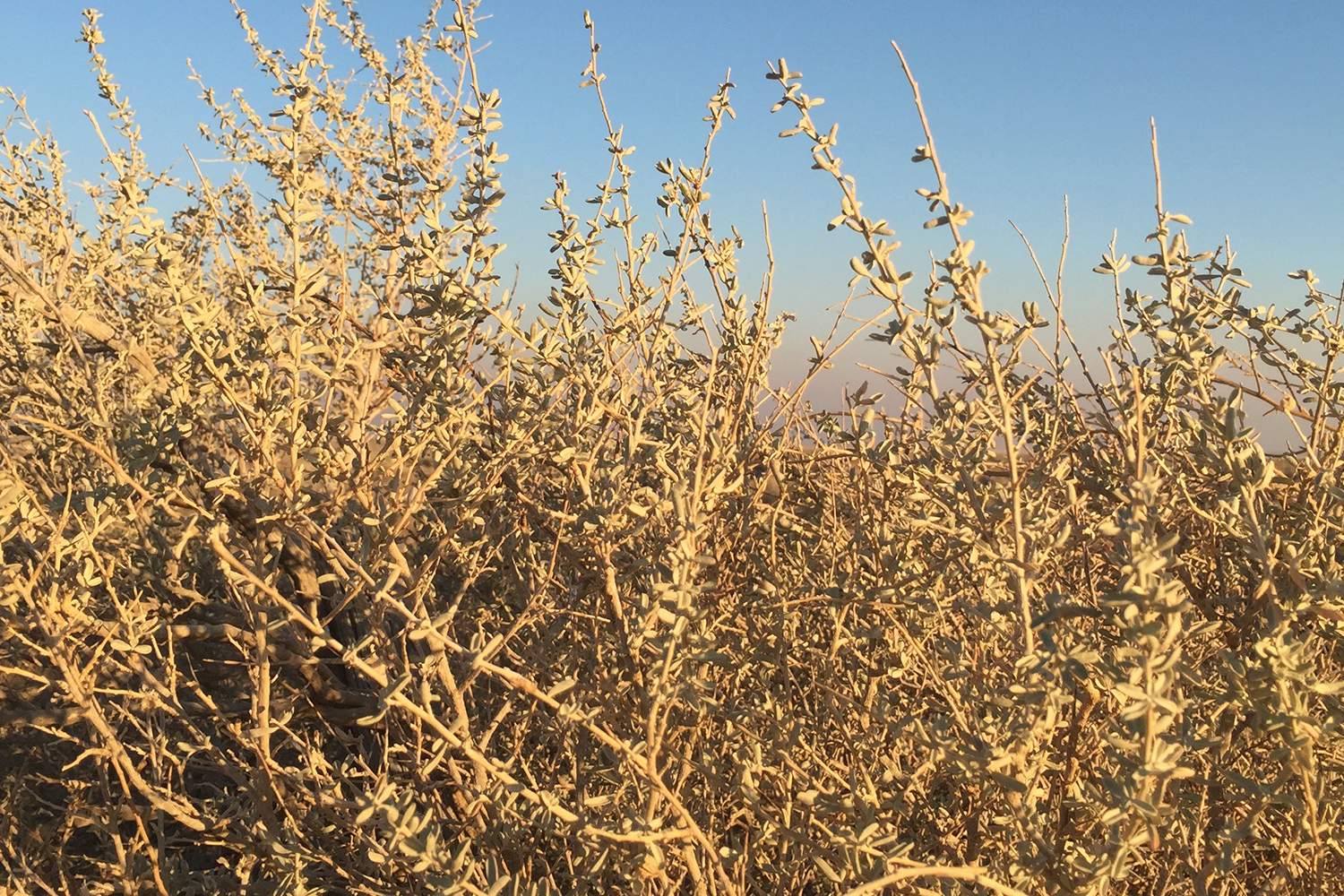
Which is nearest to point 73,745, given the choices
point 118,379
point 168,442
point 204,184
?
point 118,379

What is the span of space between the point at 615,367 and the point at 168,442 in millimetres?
835

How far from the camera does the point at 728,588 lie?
6.71ft

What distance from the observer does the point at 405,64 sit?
15.7 feet

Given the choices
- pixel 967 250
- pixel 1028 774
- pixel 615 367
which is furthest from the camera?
pixel 615 367

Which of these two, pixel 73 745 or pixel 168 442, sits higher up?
pixel 168 442

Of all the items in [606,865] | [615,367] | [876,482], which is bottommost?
[606,865]

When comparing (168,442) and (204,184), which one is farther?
(204,184)

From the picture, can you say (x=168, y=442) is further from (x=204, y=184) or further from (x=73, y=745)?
(x=73, y=745)

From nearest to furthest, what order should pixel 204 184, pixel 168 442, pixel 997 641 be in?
1. pixel 168 442
2. pixel 997 641
3. pixel 204 184

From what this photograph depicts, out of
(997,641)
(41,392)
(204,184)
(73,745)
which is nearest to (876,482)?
(997,641)

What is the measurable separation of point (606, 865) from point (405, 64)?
4281 millimetres

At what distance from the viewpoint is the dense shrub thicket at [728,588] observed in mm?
1350

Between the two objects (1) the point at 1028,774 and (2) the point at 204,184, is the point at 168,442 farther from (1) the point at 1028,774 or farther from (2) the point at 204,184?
(1) the point at 1028,774

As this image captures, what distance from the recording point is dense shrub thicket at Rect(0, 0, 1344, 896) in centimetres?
135
